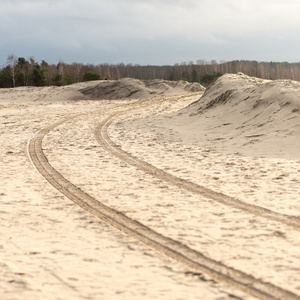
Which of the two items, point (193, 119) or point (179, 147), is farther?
point (193, 119)

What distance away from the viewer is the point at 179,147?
12016mm

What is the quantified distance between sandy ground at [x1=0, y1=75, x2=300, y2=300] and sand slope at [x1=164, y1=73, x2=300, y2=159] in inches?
8.2

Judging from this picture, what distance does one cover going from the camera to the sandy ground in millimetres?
3996

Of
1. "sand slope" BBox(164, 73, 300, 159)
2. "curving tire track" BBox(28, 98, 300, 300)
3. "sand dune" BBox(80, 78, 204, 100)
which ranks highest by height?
"sand dune" BBox(80, 78, 204, 100)

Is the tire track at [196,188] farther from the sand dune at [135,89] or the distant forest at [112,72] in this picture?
the distant forest at [112,72]

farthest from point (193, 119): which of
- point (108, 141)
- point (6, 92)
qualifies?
point (6, 92)

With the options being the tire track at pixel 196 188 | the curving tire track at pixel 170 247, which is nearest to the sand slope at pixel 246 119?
the tire track at pixel 196 188

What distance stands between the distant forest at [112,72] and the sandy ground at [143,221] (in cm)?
4354

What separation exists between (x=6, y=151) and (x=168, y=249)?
8.44m

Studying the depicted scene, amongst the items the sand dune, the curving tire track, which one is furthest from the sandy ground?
the sand dune

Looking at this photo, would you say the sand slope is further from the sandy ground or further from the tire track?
the tire track

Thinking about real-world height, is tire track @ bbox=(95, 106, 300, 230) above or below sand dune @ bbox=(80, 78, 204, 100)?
below

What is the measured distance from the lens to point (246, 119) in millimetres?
15648

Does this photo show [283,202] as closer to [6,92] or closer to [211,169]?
[211,169]
